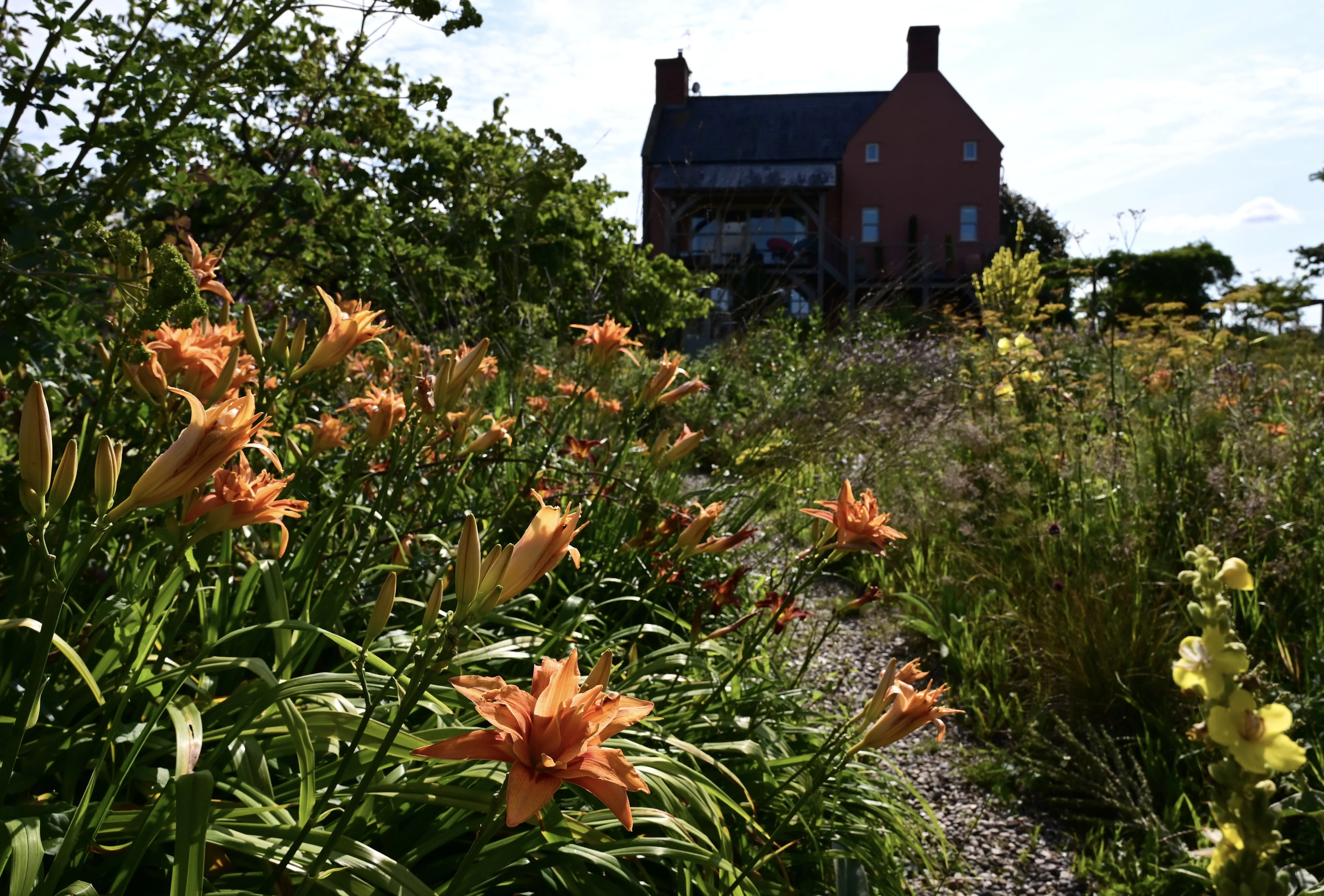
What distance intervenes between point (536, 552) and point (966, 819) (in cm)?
208

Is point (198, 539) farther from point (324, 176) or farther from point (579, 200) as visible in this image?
point (579, 200)

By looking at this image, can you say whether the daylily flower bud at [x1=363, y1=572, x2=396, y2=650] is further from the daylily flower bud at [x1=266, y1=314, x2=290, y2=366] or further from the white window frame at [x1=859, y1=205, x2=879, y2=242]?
the white window frame at [x1=859, y1=205, x2=879, y2=242]

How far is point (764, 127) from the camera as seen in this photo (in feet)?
84.7

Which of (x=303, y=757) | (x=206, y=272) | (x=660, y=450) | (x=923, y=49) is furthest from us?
(x=923, y=49)

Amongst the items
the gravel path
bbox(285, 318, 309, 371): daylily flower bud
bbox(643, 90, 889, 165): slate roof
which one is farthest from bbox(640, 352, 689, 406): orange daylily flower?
bbox(643, 90, 889, 165): slate roof

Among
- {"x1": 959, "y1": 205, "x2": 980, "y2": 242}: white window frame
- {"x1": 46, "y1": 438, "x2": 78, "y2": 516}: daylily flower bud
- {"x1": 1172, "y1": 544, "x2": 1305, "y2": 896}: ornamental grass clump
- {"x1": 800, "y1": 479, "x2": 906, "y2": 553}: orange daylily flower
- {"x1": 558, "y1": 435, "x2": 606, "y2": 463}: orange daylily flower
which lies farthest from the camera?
{"x1": 959, "y1": 205, "x2": 980, "y2": 242}: white window frame

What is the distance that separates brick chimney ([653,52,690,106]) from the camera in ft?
82.5

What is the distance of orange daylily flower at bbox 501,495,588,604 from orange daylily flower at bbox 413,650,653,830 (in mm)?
94

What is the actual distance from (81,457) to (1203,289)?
1203 inches

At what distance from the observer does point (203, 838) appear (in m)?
1.02

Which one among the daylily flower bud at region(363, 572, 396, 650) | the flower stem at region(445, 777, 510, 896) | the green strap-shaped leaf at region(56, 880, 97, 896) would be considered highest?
the daylily flower bud at region(363, 572, 396, 650)

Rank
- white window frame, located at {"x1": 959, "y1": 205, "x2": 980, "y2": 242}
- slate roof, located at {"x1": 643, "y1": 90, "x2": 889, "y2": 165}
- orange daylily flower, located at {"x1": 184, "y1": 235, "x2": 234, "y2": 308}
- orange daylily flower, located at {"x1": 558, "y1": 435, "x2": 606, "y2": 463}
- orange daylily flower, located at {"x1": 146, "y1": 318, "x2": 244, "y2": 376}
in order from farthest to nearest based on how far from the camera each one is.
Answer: slate roof, located at {"x1": 643, "y1": 90, "x2": 889, "y2": 165}
white window frame, located at {"x1": 959, "y1": 205, "x2": 980, "y2": 242}
orange daylily flower, located at {"x1": 558, "y1": 435, "x2": 606, "y2": 463}
orange daylily flower, located at {"x1": 184, "y1": 235, "x2": 234, "y2": 308}
orange daylily flower, located at {"x1": 146, "y1": 318, "x2": 244, "y2": 376}

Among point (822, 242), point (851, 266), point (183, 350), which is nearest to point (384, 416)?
point (183, 350)

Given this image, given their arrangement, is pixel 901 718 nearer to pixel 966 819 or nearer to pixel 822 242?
pixel 966 819
